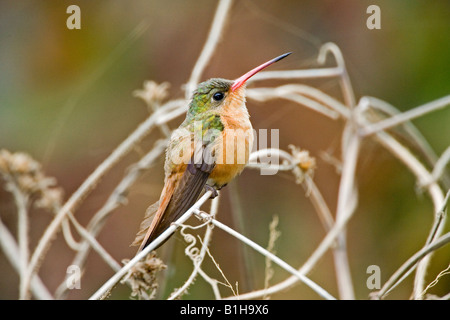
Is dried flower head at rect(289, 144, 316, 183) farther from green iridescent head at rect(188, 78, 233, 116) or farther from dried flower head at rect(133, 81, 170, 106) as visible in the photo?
dried flower head at rect(133, 81, 170, 106)

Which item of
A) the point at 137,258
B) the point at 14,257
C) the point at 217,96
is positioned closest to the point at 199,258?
the point at 137,258

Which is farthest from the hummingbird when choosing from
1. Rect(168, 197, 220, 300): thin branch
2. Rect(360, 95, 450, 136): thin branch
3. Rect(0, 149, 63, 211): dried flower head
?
Rect(360, 95, 450, 136): thin branch

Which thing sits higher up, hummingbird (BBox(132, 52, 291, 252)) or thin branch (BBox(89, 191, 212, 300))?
hummingbird (BBox(132, 52, 291, 252))

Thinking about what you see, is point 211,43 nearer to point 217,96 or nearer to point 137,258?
point 217,96

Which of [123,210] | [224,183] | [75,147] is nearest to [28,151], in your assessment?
[75,147]
